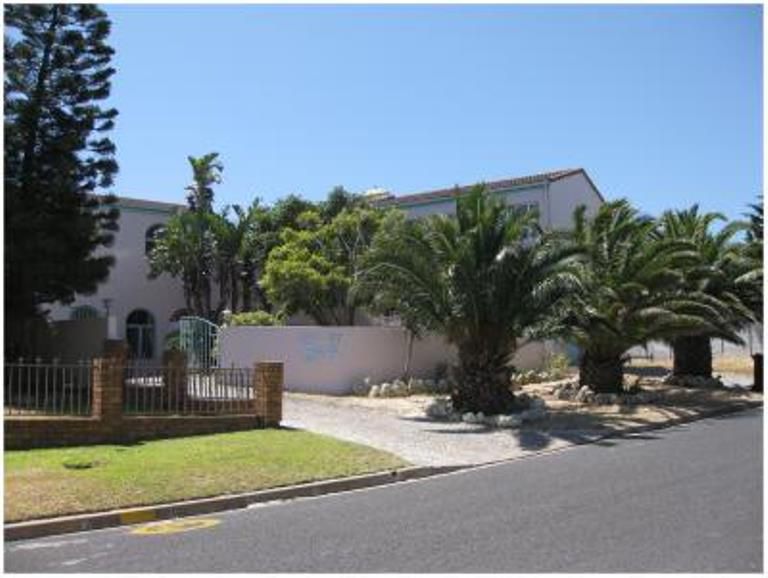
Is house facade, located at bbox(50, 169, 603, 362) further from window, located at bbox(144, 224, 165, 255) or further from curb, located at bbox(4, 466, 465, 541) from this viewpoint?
Answer: curb, located at bbox(4, 466, 465, 541)

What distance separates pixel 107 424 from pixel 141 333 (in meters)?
25.8

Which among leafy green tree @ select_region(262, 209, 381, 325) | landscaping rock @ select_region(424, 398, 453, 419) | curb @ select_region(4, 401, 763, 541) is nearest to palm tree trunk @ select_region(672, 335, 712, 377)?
leafy green tree @ select_region(262, 209, 381, 325)

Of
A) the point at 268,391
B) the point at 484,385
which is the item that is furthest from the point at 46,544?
the point at 484,385

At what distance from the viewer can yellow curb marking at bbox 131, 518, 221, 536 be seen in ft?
31.9

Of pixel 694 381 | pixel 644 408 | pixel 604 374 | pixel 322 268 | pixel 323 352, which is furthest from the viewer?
pixel 322 268

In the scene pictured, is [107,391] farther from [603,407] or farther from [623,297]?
[623,297]

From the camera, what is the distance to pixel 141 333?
4012 cm

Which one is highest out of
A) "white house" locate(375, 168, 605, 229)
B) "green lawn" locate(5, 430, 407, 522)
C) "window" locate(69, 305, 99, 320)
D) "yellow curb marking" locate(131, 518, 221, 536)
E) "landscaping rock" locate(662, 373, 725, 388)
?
"white house" locate(375, 168, 605, 229)

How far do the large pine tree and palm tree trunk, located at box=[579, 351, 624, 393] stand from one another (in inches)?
480

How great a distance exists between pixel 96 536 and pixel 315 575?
3246 mm

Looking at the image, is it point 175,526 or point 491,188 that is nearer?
point 175,526

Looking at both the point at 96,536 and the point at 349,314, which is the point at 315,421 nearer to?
the point at 96,536

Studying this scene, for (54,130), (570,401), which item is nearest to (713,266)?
(570,401)

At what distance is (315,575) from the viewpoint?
736 cm
